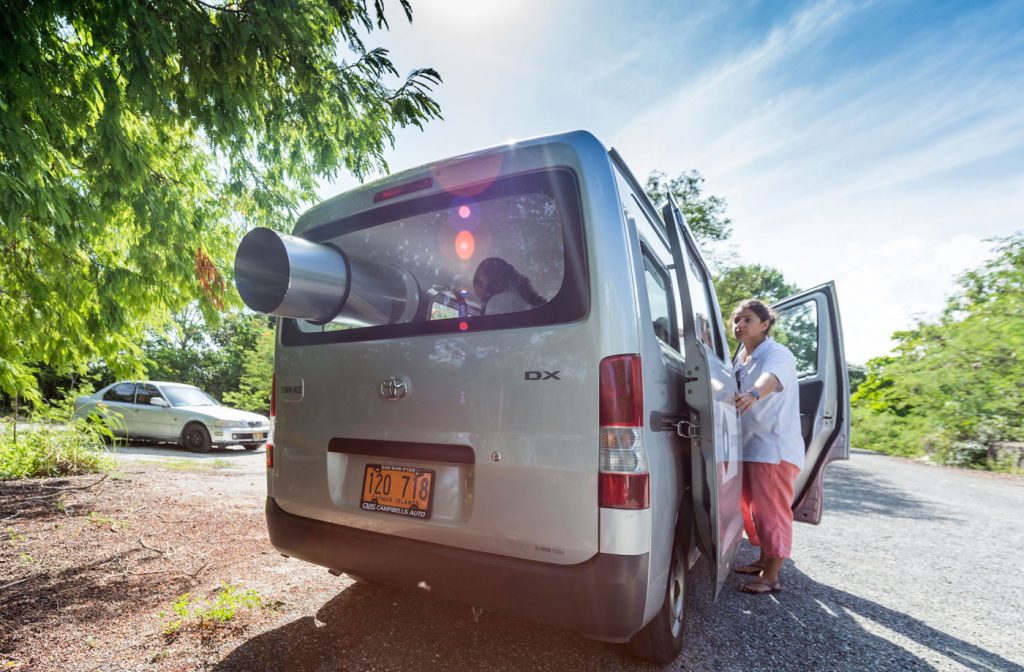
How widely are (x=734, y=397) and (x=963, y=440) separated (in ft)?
43.7

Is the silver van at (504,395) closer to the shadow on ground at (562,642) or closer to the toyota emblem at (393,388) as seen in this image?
the toyota emblem at (393,388)

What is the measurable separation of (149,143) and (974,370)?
51.8 ft

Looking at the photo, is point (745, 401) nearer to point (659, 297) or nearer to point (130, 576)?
point (659, 297)

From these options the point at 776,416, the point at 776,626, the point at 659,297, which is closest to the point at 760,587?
the point at 776,626

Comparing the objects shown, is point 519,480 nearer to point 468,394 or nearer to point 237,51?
point 468,394

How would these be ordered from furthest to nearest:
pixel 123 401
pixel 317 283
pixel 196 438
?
pixel 123 401 → pixel 196 438 → pixel 317 283

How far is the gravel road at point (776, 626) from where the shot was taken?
2.20 metres

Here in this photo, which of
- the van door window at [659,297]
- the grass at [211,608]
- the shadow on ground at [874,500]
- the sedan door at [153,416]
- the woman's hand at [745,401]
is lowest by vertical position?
the shadow on ground at [874,500]

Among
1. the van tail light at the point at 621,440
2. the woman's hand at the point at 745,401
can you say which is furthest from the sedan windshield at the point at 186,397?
the van tail light at the point at 621,440

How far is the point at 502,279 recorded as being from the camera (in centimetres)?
236

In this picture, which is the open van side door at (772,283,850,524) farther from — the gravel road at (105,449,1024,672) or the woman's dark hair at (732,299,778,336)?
the woman's dark hair at (732,299,778,336)

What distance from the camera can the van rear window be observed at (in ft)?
6.67

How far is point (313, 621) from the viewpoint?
2480 millimetres

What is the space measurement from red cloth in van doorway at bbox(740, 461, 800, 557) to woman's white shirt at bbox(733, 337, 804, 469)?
0.19 feet
